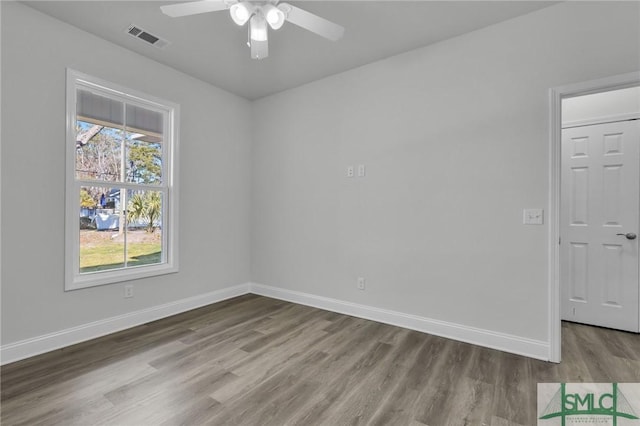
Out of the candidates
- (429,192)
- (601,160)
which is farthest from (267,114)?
(601,160)

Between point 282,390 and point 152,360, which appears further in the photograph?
point 152,360

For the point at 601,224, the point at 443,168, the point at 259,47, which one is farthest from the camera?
the point at 601,224

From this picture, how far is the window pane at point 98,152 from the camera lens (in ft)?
9.23

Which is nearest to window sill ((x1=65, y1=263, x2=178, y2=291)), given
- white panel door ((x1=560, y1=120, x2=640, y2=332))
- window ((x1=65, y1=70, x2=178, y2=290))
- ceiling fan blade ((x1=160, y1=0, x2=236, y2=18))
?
window ((x1=65, y1=70, x2=178, y2=290))

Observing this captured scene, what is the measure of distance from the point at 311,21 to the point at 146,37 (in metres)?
1.80

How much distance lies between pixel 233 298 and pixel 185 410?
233 cm

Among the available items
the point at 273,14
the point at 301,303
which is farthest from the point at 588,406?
the point at 273,14

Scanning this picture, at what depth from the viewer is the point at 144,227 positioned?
3.32 m

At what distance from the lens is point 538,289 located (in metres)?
2.46

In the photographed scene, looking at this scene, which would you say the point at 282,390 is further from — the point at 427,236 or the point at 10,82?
the point at 10,82

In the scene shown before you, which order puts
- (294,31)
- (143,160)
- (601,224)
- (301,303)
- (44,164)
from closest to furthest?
(44,164), (294,31), (601,224), (143,160), (301,303)

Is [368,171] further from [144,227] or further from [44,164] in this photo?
[44,164]

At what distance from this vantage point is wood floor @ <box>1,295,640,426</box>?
1753 millimetres

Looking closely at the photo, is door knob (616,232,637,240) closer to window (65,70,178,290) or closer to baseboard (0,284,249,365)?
baseboard (0,284,249,365)
